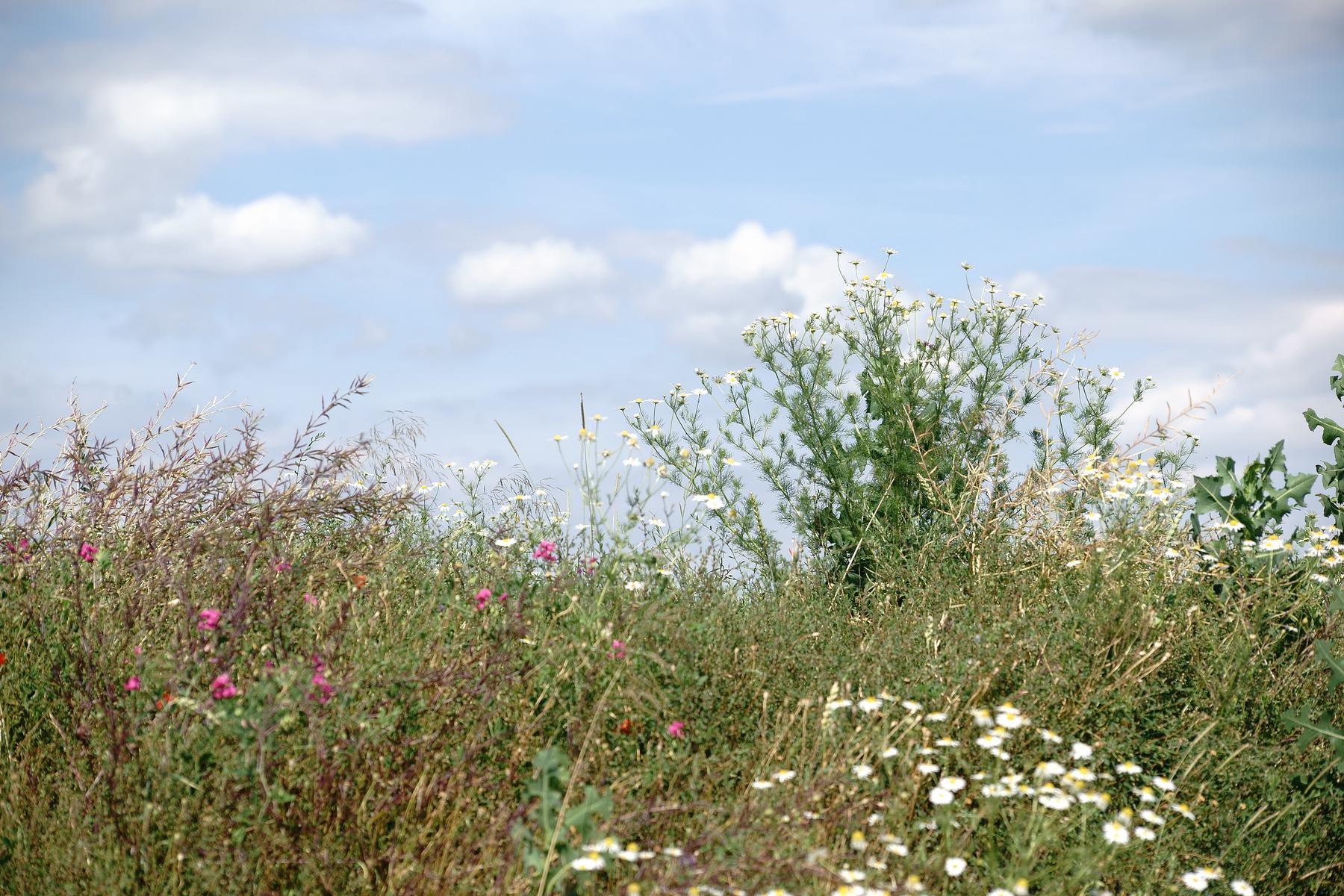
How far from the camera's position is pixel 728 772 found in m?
3.57

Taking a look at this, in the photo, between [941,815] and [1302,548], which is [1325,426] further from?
[941,815]

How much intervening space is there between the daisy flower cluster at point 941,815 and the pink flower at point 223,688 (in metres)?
1.15

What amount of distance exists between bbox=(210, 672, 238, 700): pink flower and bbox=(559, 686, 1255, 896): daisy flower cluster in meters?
1.15

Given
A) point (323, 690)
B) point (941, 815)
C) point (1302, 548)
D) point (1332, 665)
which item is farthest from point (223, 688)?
point (1302, 548)

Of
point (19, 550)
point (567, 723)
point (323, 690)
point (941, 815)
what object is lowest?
point (941, 815)

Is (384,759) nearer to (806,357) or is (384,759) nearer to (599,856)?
(599,856)

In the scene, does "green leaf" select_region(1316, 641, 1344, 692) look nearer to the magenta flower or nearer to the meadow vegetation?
the meadow vegetation

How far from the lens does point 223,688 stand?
330 cm

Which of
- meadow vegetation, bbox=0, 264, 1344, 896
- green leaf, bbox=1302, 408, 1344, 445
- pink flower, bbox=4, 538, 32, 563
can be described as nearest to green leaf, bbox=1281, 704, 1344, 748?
meadow vegetation, bbox=0, 264, 1344, 896

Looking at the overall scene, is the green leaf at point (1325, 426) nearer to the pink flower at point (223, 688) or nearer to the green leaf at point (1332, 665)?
the green leaf at point (1332, 665)

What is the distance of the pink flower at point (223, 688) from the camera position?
3266 mm

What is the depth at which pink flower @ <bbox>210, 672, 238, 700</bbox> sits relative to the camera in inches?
129

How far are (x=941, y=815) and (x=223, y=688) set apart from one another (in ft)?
6.86

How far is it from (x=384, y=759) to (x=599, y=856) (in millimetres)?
817
